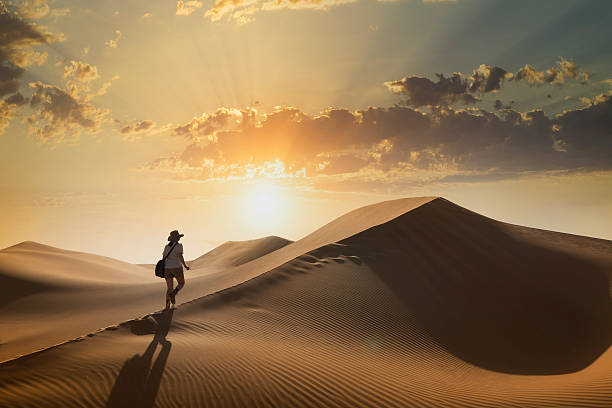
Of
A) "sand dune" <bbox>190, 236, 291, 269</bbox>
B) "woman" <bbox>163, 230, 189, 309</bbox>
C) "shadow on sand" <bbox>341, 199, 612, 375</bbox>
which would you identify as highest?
"sand dune" <bbox>190, 236, 291, 269</bbox>

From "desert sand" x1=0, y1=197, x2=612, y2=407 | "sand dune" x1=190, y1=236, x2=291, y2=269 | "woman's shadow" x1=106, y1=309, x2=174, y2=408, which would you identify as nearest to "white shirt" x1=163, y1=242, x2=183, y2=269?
"desert sand" x1=0, y1=197, x2=612, y2=407

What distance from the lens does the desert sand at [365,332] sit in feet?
18.6

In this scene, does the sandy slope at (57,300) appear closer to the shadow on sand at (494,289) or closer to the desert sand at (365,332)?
the desert sand at (365,332)

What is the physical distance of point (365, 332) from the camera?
959 centimetres

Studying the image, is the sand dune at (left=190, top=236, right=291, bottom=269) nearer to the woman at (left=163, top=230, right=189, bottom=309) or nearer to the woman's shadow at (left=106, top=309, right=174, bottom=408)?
the woman at (left=163, top=230, right=189, bottom=309)

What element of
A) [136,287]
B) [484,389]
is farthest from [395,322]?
[136,287]

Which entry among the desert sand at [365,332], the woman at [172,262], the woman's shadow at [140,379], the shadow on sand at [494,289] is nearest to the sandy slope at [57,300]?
the desert sand at [365,332]

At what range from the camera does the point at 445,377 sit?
7.50 m

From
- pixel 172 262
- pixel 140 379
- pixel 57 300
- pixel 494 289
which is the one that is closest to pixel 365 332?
pixel 172 262

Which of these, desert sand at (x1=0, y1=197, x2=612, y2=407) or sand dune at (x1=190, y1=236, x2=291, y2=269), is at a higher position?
sand dune at (x1=190, y1=236, x2=291, y2=269)

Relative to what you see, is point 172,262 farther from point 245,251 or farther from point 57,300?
point 245,251

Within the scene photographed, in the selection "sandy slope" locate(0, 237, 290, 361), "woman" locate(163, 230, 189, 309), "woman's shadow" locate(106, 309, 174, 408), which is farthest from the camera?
"sandy slope" locate(0, 237, 290, 361)

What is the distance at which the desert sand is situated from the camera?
5676 millimetres

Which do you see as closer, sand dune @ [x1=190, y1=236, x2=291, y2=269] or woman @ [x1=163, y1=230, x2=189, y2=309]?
woman @ [x1=163, y1=230, x2=189, y2=309]
